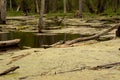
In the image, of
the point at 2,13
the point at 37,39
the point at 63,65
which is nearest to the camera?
the point at 63,65

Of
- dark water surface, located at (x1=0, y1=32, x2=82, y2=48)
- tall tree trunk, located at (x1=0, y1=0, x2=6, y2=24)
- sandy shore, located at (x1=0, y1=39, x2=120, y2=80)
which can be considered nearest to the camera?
sandy shore, located at (x1=0, y1=39, x2=120, y2=80)

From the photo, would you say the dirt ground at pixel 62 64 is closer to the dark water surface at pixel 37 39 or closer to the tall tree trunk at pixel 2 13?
the dark water surface at pixel 37 39

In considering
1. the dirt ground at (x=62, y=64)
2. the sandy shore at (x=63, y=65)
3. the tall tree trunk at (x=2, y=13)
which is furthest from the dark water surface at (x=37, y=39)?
the tall tree trunk at (x=2, y=13)

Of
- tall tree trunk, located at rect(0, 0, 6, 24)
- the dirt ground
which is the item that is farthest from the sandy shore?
tall tree trunk, located at rect(0, 0, 6, 24)

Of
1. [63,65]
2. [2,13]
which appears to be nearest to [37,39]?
[63,65]

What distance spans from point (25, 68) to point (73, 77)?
1652mm

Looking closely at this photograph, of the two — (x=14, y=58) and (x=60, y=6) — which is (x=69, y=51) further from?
(x=60, y=6)

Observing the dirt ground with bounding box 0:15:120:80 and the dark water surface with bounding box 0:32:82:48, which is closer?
the dirt ground with bounding box 0:15:120:80

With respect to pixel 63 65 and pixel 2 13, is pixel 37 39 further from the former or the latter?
pixel 2 13

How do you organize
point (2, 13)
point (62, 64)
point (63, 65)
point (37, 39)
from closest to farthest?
point (63, 65) < point (62, 64) < point (37, 39) < point (2, 13)

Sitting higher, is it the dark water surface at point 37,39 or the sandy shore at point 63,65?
the sandy shore at point 63,65

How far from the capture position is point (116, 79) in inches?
293

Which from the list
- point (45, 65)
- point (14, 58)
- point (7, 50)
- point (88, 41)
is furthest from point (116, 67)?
point (88, 41)

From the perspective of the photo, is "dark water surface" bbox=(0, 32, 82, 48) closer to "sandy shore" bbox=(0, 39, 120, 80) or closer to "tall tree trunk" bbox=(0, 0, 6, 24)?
"sandy shore" bbox=(0, 39, 120, 80)
